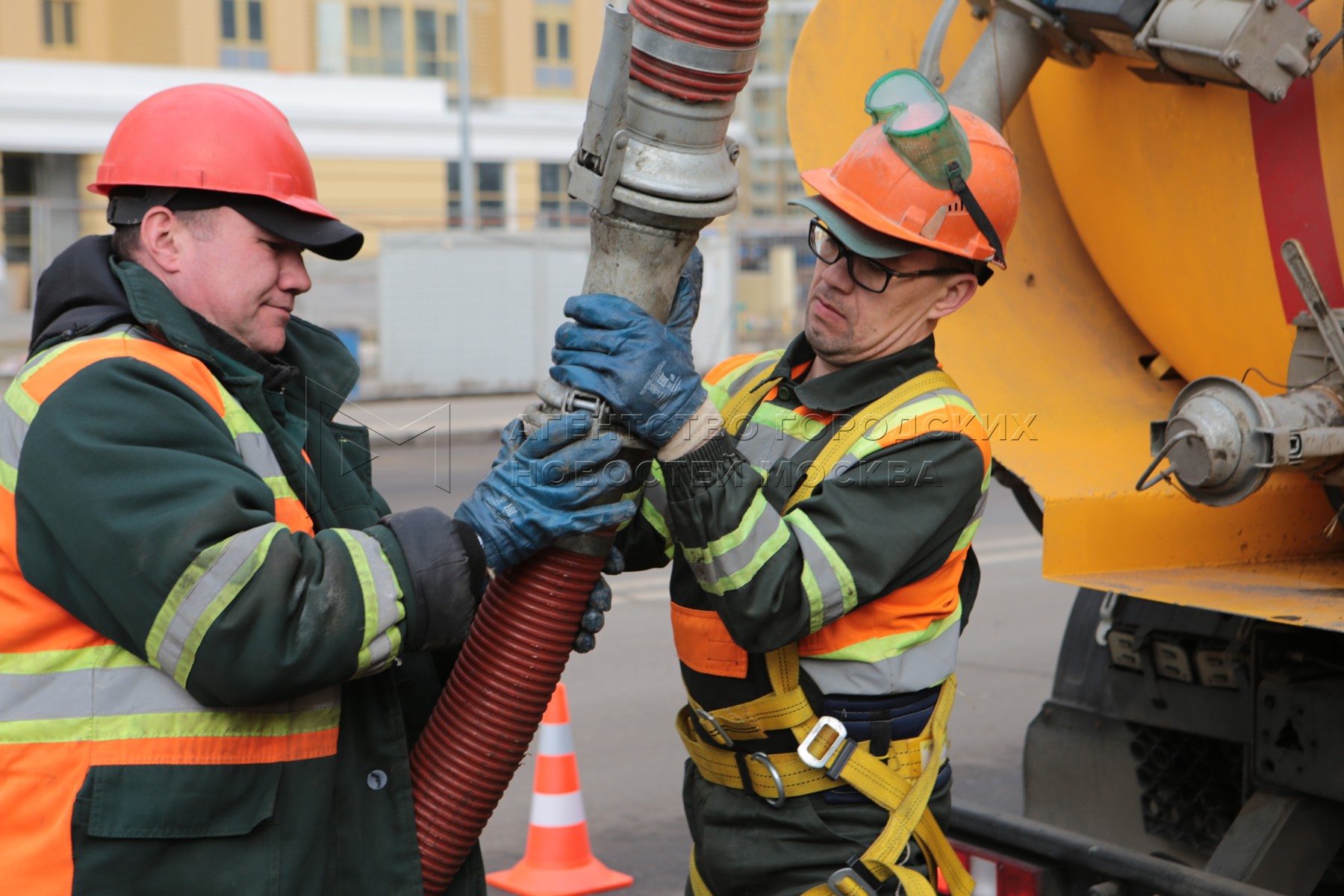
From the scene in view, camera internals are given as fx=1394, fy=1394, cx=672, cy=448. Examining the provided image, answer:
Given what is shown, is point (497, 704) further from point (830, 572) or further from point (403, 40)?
point (403, 40)

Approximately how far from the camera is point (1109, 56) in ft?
9.29

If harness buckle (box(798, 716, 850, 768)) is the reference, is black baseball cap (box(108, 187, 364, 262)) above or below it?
above

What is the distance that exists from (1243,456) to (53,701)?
6.15 feet

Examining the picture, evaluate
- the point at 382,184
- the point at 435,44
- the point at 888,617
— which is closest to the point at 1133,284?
the point at 888,617

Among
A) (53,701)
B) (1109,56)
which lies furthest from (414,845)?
(1109,56)

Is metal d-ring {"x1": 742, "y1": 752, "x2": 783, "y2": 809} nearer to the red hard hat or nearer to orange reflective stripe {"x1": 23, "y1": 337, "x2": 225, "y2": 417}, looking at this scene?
orange reflective stripe {"x1": 23, "y1": 337, "x2": 225, "y2": 417}

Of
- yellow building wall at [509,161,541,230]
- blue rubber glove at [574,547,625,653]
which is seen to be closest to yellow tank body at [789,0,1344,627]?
blue rubber glove at [574,547,625,653]

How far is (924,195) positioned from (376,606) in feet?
3.68

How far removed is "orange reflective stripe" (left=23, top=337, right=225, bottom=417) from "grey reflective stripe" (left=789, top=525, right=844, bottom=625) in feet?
2.90

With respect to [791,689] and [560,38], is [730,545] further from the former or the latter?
[560,38]

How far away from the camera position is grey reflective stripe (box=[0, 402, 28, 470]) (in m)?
1.83

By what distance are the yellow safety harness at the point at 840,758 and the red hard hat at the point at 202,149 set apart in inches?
38.2

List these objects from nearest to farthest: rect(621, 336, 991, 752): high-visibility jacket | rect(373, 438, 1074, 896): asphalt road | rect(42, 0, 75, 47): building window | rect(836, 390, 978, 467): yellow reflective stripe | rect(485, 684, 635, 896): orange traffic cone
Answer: rect(621, 336, 991, 752): high-visibility jacket
rect(836, 390, 978, 467): yellow reflective stripe
rect(485, 684, 635, 896): orange traffic cone
rect(373, 438, 1074, 896): asphalt road
rect(42, 0, 75, 47): building window

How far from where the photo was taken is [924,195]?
2.31m
